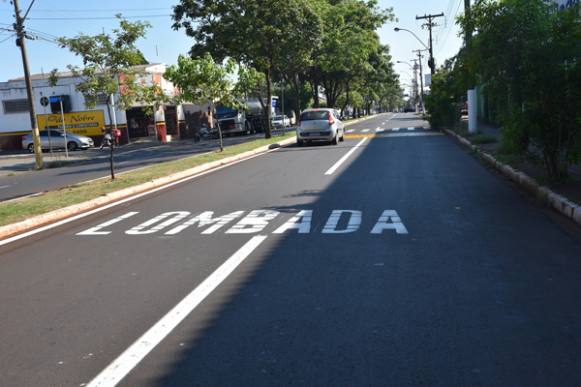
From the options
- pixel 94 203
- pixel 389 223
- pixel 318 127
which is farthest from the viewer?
pixel 318 127

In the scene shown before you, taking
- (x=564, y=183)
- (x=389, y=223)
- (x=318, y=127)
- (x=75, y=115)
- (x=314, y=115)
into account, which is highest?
(x=75, y=115)

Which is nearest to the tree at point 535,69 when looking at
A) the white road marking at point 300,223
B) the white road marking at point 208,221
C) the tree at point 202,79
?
the white road marking at point 300,223

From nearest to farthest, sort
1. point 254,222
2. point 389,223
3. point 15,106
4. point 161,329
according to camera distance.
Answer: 1. point 161,329
2. point 389,223
3. point 254,222
4. point 15,106

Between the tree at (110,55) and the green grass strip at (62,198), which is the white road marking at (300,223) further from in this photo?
the tree at (110,55)

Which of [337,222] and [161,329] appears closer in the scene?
[161,329]

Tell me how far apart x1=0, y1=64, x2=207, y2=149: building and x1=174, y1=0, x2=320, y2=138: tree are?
8016 mm

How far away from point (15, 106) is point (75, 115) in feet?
17.6

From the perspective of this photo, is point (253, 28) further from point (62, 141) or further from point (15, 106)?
point (15, 106)

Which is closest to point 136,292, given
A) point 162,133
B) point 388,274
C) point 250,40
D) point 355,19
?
point 388,274

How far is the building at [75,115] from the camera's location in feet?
132

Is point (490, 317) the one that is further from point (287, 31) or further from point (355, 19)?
point (355, 19)

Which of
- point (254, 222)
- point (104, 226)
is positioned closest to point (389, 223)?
point (254, 222)

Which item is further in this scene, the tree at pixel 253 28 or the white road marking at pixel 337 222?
the tree at pixel 253 28

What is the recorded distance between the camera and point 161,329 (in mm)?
4223
